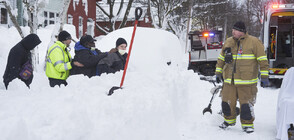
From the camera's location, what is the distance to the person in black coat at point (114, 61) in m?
5.41

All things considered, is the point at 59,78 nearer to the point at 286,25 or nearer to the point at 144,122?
the point at 144,122

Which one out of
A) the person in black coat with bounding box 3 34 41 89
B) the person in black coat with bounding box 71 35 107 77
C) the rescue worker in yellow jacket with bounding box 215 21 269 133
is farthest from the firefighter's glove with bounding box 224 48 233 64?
the person in black coat with bounding box 3 34 41 89

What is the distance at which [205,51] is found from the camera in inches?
607

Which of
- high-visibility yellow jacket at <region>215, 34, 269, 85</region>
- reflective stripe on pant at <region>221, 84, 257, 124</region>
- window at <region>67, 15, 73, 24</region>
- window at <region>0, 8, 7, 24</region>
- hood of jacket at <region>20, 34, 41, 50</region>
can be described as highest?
window at <region>67, 15, 73, 24</region>

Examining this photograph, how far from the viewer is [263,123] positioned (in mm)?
5992

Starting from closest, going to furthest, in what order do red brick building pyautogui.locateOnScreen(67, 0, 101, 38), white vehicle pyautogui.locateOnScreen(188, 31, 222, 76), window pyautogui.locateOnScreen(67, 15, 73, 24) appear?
1. white vehicle pyautogui.locateOnScreen(188, 31, 222, 76)
2. window pyautogui.locateOnScreen(67, 15, 73, 24)
3. red brick building pyautogui.locateOnScreen(67, 0, 101, 38)

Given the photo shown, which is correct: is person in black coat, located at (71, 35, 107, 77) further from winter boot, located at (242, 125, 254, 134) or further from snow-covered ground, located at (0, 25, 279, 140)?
winter boot, located at (242, 125, 254, 134)

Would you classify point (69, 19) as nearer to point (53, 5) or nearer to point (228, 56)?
point (53, 5)

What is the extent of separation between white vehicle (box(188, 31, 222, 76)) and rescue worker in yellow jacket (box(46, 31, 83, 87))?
10560 millimetres

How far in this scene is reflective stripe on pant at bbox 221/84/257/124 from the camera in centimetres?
530

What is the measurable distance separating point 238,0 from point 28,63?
53488mm

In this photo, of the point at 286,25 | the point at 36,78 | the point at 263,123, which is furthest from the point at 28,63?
the point at 286,25

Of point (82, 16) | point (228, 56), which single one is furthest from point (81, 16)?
point (228, 56)

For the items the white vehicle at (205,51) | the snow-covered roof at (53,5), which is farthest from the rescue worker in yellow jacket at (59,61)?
the snow-covered roof at (53,5)
